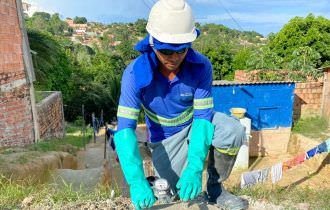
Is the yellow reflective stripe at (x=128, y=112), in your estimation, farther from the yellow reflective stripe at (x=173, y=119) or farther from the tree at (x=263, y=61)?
the tree at (x=263, y=61)

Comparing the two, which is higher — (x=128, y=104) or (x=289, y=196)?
(x=128, y=104)

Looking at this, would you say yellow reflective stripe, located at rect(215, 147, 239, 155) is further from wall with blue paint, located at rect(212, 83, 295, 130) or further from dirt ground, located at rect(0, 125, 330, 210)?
wall with blue paint, located at rect(212, 83, 295, 130)

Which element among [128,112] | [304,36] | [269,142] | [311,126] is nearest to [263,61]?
[311,126]

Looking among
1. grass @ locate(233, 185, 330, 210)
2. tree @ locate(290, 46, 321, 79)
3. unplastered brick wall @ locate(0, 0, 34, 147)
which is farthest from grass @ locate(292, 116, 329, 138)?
grass @ locate(233, 185, 330, 210)

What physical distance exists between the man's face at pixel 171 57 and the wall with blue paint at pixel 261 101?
26.8 ft

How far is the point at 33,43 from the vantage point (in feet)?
45.3

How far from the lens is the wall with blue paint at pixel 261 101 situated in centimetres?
1027

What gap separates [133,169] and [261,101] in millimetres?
9288

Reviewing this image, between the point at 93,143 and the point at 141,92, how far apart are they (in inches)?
423

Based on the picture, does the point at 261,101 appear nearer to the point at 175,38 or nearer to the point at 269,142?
the point at 269,142

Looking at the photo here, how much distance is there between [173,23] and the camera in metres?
1.88

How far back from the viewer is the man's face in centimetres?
192

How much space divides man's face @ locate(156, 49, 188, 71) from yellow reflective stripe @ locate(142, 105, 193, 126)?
0.36 m

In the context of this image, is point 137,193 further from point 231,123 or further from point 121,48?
point 121,48
